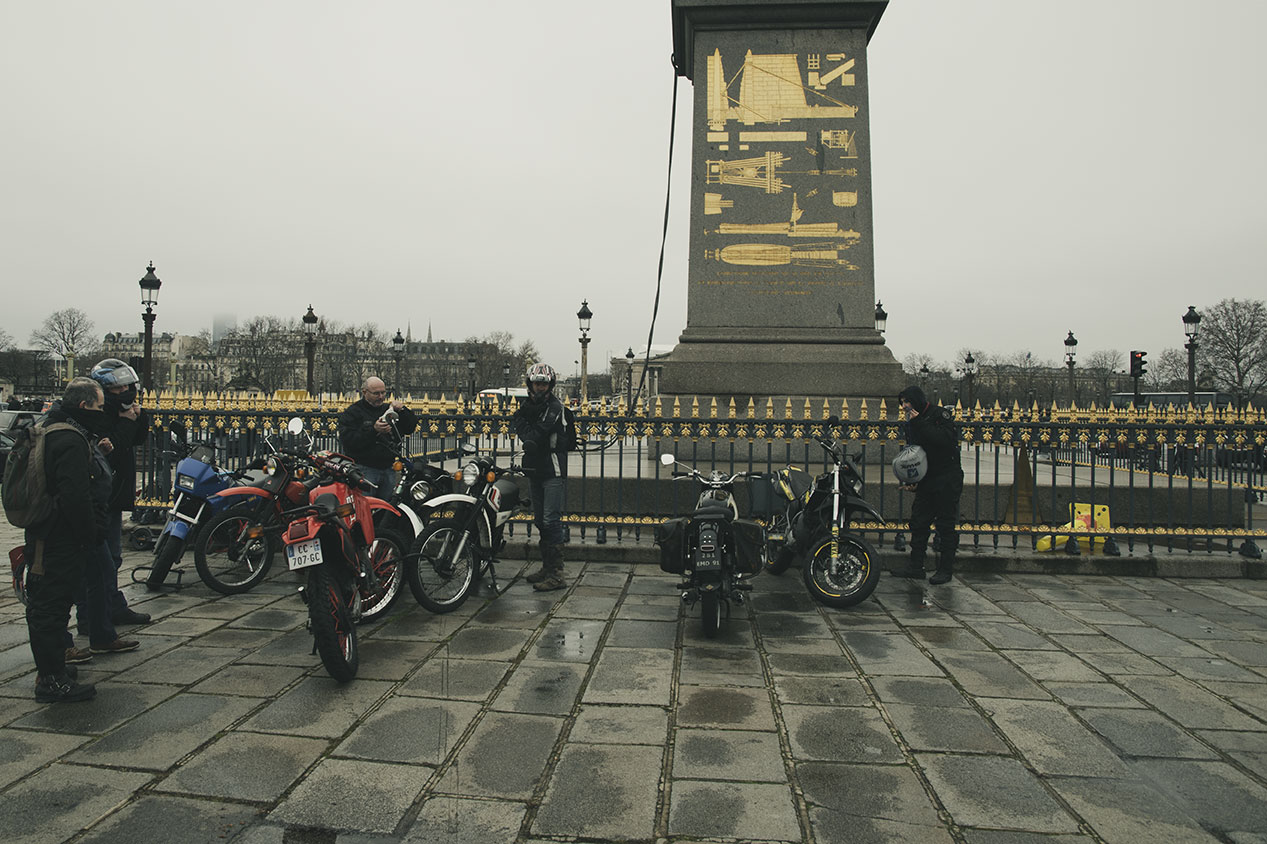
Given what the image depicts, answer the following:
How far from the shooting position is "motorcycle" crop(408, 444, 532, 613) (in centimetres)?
614

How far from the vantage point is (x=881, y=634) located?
569 cm

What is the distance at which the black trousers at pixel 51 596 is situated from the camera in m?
4.24

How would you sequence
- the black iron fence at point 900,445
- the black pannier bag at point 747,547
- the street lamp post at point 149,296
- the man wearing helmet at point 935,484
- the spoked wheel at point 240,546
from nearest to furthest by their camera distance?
the black pannier bag at point 747,547 → the spoked wheel at point 240,546 → the man wearing helmet at point 935,484 → the black iron fence at point 900,445 → the street lamp post at point 149,296

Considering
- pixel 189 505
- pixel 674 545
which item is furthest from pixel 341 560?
pixel 189 505

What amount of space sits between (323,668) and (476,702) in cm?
116

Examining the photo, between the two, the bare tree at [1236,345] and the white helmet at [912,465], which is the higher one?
the bare tree at [1236,345]

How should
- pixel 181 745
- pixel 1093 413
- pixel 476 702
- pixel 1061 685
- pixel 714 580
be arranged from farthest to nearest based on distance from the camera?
1. pixel 1093 413
2. pixel 714 580
3. pixel 1061 685
4. pixel 476 702
5. pixel 181 745

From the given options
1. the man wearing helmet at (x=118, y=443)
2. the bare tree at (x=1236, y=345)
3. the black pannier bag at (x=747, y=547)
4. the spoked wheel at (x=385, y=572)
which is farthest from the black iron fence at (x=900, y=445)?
the bare tree at (x=1236, y=345)

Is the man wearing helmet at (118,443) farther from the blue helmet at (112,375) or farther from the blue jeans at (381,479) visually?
the blue jeans at (381,479)

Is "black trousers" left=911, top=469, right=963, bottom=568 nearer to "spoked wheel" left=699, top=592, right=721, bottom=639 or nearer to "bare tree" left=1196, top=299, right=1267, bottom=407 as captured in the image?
"spoked wheel" left=699, top=592, right=721, bottom=639

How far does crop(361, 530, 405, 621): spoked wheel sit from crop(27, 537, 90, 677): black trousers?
1.80m

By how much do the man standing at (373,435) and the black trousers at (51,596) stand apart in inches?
109

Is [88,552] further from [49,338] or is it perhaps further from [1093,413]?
[49,338]

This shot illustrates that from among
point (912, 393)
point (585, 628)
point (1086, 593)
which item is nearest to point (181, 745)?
point (585, 628)
